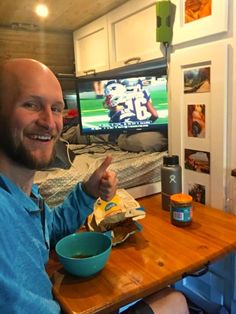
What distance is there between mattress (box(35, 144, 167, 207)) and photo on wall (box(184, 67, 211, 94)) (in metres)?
0.40

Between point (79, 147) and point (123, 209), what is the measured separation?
0.85m

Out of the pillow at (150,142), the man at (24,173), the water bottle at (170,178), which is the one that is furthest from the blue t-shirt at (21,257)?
the pillow at (150,142)

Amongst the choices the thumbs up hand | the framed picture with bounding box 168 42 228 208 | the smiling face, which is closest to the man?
the smiling face

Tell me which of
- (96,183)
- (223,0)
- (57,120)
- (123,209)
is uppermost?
(223,0)

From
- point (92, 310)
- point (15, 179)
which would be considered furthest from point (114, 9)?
point (92, 310)

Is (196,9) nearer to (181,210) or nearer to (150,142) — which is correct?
(150,142)

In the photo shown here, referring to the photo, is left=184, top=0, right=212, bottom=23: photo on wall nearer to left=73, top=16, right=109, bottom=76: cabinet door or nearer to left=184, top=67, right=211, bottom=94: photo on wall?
left=184, top=67, right=211, bottom=94: photo on wall

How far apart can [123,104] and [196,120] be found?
0.40 m

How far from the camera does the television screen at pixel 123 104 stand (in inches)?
59.1

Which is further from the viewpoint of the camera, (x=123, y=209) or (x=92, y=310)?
(x=123, y=209)

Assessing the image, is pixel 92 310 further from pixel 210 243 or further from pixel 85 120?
pixel 85 120

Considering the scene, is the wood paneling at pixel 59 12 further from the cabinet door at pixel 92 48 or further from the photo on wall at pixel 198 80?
the photo on wall at pixel 198 80

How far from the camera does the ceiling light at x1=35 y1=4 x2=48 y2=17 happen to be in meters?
1.76

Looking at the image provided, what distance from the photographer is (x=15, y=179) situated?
768 millimetres
